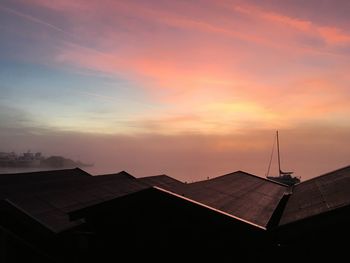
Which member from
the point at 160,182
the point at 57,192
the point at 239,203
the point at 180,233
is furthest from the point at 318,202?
the point at 160,182

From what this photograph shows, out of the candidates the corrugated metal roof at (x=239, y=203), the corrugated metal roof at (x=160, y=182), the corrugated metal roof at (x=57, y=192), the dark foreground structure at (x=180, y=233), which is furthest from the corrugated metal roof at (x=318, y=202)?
the corrugated metal roof at (x=160, y=182)

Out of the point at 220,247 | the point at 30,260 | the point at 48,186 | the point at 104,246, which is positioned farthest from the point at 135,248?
the point at 48,186

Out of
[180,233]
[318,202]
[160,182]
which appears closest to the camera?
[180,233]

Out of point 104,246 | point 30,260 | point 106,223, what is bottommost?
point 30,260

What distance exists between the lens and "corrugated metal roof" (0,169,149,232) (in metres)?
20.8

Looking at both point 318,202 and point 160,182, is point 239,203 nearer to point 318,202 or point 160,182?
point 318,202

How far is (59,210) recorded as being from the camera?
2214cm

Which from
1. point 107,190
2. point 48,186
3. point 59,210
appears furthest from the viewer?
point 107,190

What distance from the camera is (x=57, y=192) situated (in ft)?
87.3

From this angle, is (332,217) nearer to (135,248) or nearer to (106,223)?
(135,248)

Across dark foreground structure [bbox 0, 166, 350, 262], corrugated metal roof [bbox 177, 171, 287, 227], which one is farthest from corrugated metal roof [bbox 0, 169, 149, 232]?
corrugated metal roof [bbox 177, 171, 287, 227]

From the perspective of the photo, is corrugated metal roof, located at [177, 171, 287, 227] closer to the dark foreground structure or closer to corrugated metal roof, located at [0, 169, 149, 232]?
the dark foreground structure

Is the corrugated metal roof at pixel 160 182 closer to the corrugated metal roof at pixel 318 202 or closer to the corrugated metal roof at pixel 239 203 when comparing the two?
the corrugated metal roof at pixel 239 203

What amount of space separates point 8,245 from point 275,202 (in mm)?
15941
